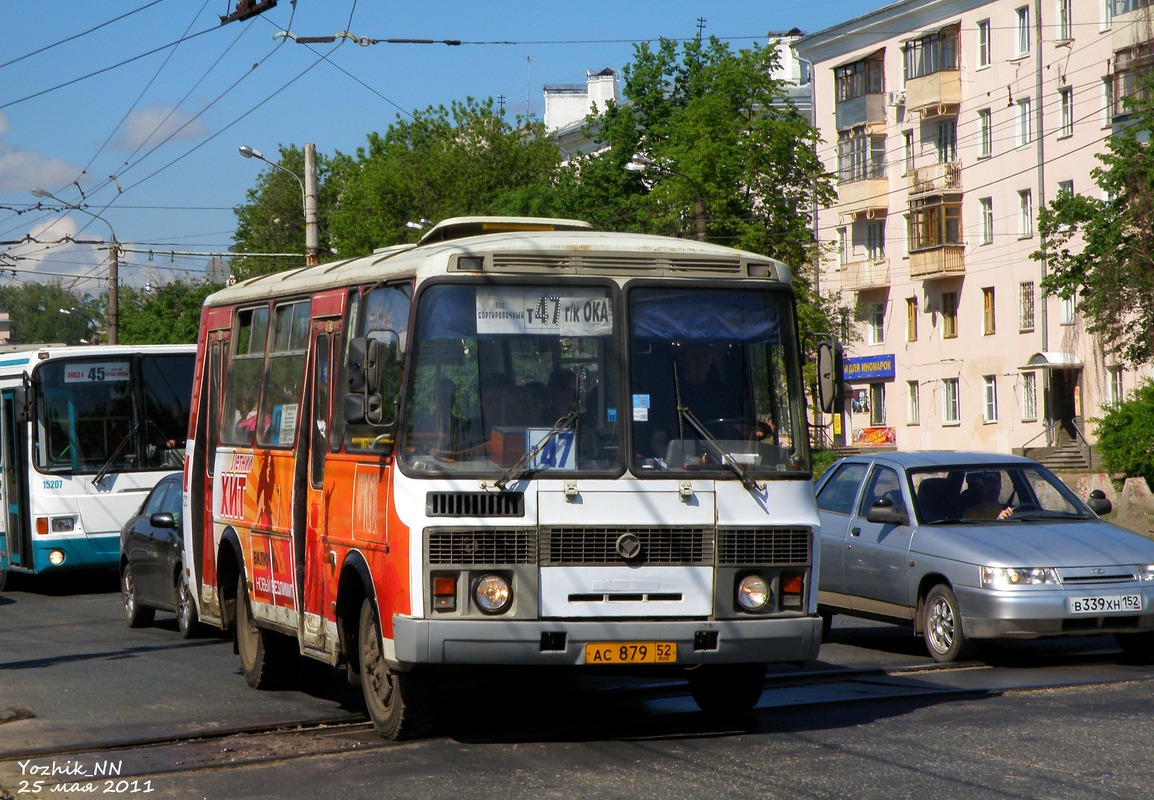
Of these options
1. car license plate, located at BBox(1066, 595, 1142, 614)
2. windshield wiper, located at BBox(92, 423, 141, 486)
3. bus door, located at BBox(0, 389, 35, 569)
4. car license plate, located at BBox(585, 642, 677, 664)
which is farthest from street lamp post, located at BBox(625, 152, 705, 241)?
car license plate, located at BBox(585, 642, 677, 664)

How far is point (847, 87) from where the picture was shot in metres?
65.9

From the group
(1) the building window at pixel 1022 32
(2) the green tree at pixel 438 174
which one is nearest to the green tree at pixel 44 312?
(2) the green tree at pixel 438 174

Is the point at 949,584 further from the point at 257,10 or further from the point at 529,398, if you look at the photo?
the point at 257,10

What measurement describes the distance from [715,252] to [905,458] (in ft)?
16.5

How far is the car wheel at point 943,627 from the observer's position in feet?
41.4

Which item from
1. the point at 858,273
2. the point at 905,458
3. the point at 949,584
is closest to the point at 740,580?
the point at 949,584

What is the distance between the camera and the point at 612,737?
9.43 m

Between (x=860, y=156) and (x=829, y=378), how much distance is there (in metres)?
56.6

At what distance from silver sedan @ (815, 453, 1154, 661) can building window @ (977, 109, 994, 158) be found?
4557cm

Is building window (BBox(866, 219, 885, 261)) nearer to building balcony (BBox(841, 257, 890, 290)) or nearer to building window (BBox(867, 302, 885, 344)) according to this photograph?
building balcony (BBox(841, 257, 890, 290))

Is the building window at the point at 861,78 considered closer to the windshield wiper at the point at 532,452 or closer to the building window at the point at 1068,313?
the building window at the point at 1068,313

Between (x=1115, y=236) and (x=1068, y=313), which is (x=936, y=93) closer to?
(x=1068, y=313)

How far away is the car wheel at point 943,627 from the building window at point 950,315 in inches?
1911

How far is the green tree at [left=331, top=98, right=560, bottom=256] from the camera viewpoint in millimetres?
78250
